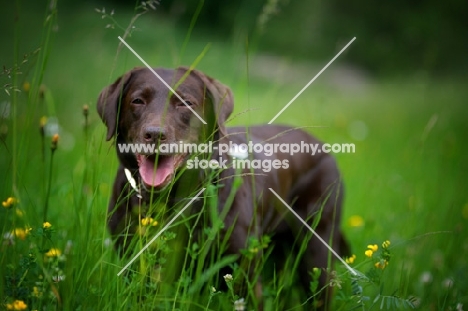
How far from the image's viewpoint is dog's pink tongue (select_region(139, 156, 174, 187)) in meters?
2.55

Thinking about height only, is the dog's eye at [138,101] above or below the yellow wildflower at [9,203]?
above

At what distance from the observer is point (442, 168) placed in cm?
516

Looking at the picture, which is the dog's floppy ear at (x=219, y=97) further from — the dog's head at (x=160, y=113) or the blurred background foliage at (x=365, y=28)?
the blurred background foliage at (x=365, y=28)

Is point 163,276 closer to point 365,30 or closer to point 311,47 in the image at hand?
point 311,47

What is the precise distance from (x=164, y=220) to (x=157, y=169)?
0.79ft

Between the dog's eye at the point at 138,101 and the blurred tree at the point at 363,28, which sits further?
the blurred tree at the point at 363,28

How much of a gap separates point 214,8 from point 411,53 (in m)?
5.46

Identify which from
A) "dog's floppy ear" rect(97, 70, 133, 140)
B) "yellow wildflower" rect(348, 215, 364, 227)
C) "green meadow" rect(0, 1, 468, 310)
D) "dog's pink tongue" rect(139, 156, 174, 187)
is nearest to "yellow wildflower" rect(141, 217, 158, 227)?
"green meadow" rect(0, 1, 468, 310)

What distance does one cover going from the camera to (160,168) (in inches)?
102

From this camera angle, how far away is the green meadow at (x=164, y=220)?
2.25m

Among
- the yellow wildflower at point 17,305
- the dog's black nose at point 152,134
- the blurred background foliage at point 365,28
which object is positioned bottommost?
the yellow wildflower at point 17,305

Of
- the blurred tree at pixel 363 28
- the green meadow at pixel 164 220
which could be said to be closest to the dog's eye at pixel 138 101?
the green meadow at pixel 164 220

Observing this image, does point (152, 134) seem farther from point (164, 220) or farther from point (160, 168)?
point (164, 220)

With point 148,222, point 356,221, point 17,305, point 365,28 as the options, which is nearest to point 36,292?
point 17,305
